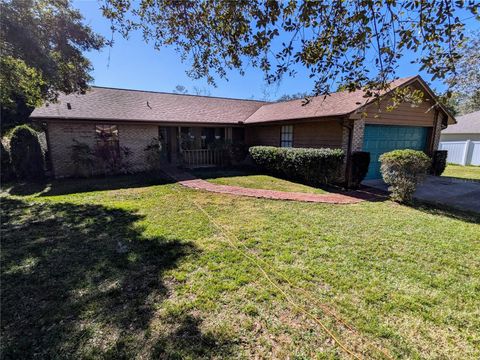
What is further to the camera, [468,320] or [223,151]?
[223,151]

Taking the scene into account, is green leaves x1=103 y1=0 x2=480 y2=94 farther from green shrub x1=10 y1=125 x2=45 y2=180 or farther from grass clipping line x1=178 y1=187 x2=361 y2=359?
green shrub x1=10 y1=125 x2=45 y2=180

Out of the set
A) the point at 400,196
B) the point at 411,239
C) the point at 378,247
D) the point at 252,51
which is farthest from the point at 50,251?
the point at 400,196

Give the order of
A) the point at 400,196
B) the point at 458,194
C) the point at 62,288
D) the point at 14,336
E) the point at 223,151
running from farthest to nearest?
the point at 223,151 → the point at 458,194 → the point at 400,196 → the point at 62,288 → the point at 14,336

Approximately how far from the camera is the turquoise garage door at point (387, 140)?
33.4 feet

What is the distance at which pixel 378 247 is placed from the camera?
4258 mm

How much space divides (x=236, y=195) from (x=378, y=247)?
14.7 feet

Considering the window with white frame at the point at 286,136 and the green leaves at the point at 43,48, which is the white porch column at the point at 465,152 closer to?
the window with white frame at the point at 286,136

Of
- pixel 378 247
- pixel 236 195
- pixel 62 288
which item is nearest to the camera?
pixel 62 288

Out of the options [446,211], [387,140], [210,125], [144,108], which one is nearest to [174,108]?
[144,108]

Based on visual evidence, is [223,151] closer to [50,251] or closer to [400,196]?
[400,196]

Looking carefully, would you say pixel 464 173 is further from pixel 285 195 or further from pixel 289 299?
pixel 289 299

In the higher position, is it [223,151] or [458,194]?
[223,151]

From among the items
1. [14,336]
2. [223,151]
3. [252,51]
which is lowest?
[14,336]

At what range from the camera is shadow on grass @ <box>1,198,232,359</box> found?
88.5 inches
